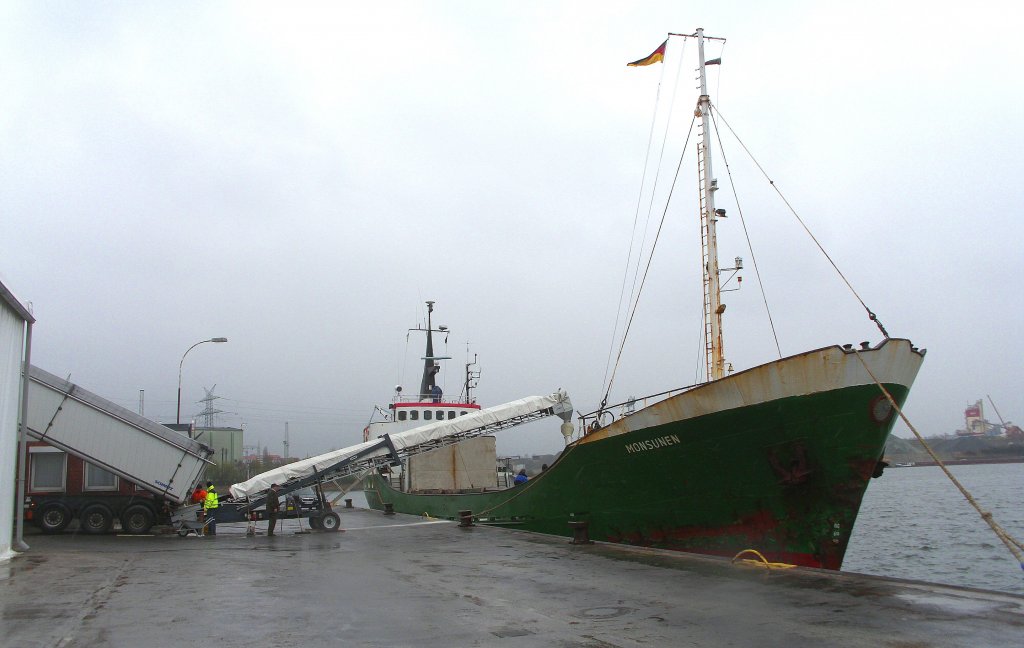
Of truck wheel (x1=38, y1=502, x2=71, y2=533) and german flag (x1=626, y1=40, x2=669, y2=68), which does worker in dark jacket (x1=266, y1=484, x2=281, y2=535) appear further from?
german flag (x1=626, y1=40, x2=669, y2=68)

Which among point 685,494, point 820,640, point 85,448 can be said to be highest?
point 85,448

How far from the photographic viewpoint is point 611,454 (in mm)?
15375

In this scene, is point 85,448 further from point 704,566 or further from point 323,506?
point 704,566

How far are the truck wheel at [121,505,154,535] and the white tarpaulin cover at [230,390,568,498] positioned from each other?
219cm

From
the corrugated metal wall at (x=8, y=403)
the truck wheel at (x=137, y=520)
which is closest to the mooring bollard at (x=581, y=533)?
the corrugated metal wall at (x=8, y=403)

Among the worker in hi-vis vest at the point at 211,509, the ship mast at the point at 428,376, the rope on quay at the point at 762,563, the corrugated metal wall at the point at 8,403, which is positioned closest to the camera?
the rope on quay at the point at 762,563

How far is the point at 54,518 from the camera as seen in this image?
1881 centimetres

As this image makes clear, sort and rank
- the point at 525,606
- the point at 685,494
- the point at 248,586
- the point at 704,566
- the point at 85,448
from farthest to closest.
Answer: the point at 85,448
the point at 685,494
the point at 704,566
the point at 248,586
the point at 525,606

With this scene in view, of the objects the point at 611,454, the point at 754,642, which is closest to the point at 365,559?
the point at 611,454

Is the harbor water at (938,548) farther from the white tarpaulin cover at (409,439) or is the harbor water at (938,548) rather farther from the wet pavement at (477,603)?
the white tarpaulin cover at (409,439)

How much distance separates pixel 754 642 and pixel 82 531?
18306 mm

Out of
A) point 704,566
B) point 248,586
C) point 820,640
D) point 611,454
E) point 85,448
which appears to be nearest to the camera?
point 820,640

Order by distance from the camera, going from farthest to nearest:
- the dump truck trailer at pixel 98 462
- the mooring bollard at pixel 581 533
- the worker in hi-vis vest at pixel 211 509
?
1. the worker in hi-vis vest at pixel 211 509
2. the dump truck trailer at pixel 98 462
3. the mooring bollard at pixel 581 533

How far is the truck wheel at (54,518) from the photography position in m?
18.7
